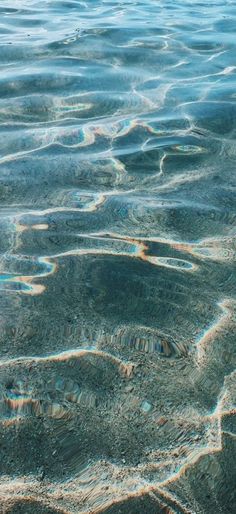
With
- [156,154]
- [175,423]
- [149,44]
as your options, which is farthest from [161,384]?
[149,44]

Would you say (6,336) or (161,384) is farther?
(6,336)

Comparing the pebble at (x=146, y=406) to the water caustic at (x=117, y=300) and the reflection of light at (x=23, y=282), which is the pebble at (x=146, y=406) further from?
the reflection of light at (x=23, y=282)

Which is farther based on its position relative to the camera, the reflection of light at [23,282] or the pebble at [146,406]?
the reflection of light at [23,282]

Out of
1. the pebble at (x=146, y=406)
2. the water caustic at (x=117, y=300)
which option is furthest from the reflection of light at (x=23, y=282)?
the pebble at (x=146, y=406)

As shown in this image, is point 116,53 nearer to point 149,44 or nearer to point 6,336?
point 149,44

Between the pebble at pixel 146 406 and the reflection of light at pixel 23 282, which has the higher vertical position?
the reflection of light at pixel 23 282

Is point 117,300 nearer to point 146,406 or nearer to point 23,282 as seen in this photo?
point 23,282

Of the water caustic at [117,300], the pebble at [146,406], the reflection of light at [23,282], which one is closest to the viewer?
the water caustic at [117,300]

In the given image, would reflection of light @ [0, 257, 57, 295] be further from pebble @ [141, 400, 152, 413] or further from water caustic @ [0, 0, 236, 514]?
pebble @ [141, 400, 152, 413]
